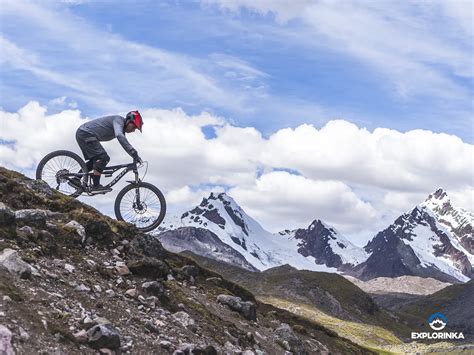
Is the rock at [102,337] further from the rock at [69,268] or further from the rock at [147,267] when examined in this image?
the rock at [147,267]

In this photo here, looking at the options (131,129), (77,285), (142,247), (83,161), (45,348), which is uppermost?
(131,129)

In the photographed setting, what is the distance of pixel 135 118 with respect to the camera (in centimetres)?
2167

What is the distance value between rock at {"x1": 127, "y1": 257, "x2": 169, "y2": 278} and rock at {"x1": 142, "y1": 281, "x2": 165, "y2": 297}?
1007 mm

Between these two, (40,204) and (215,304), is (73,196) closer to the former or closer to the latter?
(40,204)

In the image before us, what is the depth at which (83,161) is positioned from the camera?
22.7 meters

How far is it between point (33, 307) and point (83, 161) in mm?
10536

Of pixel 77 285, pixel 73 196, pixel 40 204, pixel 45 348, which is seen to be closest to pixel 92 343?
pixel 45 348

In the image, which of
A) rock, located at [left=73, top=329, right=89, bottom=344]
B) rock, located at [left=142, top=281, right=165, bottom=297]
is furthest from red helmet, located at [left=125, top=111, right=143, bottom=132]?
rock, located at [left=73, top=329, right=89, bottom=344]

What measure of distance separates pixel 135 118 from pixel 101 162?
2412 millimetres

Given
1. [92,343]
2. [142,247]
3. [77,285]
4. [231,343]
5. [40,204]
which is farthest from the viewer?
[142,247]

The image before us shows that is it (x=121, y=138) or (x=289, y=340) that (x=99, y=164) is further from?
(x=289, y=340)

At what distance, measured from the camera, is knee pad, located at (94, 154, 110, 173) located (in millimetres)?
22327

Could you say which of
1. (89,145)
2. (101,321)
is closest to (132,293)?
(101,321)

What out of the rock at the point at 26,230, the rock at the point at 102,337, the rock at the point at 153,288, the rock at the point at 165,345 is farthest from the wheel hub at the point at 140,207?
the rock at the point at 102,337
